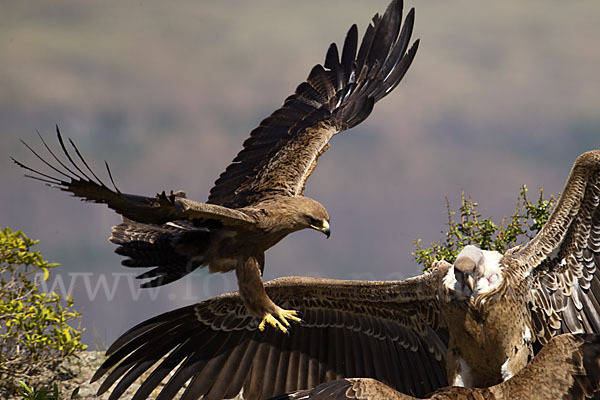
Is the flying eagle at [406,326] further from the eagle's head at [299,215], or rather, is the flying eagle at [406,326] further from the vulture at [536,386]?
the vulture at [536,386]

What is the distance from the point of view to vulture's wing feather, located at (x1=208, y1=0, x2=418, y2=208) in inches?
321

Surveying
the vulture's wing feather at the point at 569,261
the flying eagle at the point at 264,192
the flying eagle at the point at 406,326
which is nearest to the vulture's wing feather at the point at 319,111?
the flying eagle at the point at 264,192

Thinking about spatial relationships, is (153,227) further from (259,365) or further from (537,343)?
(537,343)

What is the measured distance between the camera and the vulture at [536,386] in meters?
5.15

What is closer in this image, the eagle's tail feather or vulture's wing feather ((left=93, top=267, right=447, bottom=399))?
the eagle's tail feather

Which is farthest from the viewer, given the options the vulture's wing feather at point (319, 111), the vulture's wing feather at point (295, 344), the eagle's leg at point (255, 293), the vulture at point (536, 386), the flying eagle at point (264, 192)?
the vulture's wing feather at point (319, 111)

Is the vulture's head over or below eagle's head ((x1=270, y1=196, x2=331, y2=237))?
below

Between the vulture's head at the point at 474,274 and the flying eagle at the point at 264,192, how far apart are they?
142 cm

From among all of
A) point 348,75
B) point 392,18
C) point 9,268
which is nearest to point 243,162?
point 348,75

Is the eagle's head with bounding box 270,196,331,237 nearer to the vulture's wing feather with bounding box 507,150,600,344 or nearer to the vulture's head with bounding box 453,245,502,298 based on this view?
the vulture's head with bounding box 453,245,502,298

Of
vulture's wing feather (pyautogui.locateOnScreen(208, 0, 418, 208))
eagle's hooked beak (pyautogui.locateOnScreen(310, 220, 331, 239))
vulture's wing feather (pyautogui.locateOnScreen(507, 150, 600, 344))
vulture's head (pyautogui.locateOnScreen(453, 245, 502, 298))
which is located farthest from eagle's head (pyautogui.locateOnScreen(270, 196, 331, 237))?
vulture's wing feather (pyautogui.locateOnScreen(507, 150, 600, 344))

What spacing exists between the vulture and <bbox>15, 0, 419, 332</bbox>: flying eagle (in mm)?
1536

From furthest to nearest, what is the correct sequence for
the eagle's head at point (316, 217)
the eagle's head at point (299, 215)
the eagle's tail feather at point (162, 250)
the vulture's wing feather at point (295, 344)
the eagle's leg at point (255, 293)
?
the vulture's wing feather at point (295, 344) → the eagle's head at point (316, 217) → the eagle's head at point (299, 215) → the eagle's leg at point (255, 293) → the eagle's tail feather at point (162, 250)

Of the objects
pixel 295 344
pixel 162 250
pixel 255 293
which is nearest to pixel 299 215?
pixel 255 293
